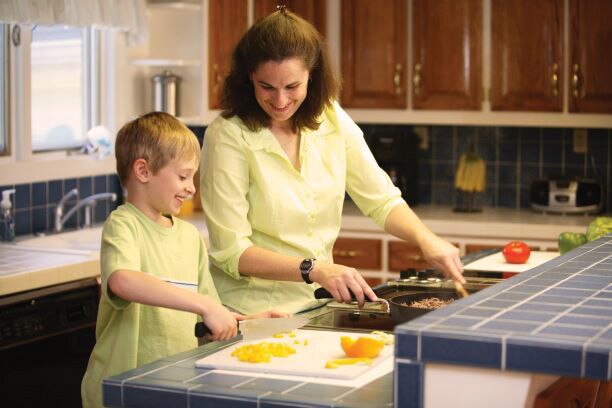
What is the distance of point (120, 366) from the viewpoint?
227 centimetres

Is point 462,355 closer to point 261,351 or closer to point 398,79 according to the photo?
point 261,351

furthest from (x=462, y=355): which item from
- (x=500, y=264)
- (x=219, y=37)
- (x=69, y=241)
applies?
(x=219, y=37)

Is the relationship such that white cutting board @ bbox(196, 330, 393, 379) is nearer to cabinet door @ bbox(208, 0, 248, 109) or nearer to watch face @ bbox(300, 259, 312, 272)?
watch face @ bbox(300, 259, 312, 272)

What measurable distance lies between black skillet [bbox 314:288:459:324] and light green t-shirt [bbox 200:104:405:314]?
0.31 metres

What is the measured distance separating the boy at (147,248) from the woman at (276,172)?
0.17m

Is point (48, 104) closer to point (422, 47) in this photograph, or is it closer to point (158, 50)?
point (158, 50)

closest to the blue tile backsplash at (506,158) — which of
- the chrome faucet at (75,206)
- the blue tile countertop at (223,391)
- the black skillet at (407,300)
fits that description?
the chrome faucet at (75,206)

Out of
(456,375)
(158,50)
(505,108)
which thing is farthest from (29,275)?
(505,108)

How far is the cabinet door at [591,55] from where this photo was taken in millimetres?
4891

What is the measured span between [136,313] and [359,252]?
2802 mm

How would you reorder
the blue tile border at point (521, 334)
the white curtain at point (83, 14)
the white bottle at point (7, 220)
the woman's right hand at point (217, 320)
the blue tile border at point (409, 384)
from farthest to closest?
the white bottle at point (7, 220)
the white curtain at point (83, 14)
the woman's right hand at point (217, 320)
the blue tile border at point (409, 384)
the blue tile border at point (521, 334)

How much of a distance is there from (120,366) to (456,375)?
0.92m

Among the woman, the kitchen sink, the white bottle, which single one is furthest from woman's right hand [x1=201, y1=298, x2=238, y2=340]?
the white bottle

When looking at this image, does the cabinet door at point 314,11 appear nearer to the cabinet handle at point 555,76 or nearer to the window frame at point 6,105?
the cabinet handle at point 555,76
